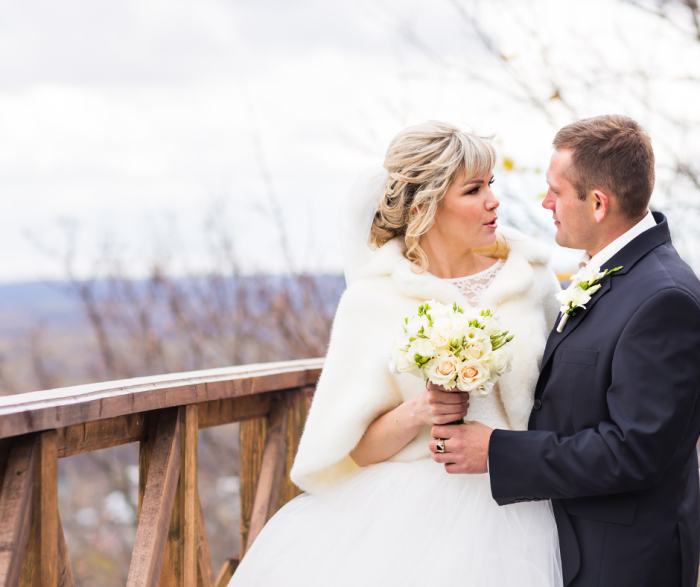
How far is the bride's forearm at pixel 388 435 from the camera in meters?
1.94

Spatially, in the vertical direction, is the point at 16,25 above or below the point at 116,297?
above

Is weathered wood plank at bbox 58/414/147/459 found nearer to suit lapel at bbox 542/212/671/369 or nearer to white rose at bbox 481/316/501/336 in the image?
white rose at bbox 481/316/501/336

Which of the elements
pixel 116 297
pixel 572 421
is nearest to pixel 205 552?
pixel 572 421

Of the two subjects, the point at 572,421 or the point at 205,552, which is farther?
the point at 205,552

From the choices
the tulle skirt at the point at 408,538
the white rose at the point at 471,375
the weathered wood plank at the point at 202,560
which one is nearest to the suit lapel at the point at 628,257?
the white rose at the point at 471,375

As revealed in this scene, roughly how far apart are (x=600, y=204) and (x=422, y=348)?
651 mm

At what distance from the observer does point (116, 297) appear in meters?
8.02

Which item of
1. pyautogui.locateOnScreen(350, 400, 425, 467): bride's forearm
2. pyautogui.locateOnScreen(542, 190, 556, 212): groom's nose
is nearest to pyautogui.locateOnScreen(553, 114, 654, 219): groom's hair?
pyautogui.locateOnScreen(542, 190, 556, 212): groom's nose

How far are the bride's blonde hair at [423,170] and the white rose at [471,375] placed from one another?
65cm

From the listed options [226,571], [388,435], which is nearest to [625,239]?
[388,435]

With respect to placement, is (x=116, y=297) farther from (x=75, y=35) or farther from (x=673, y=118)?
Result: (x=673, y=118)

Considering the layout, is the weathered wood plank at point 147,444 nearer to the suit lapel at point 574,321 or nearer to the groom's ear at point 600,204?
the suit lapel at point 574,321

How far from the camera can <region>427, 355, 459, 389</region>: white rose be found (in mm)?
1589

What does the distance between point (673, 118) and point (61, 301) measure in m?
7.14
